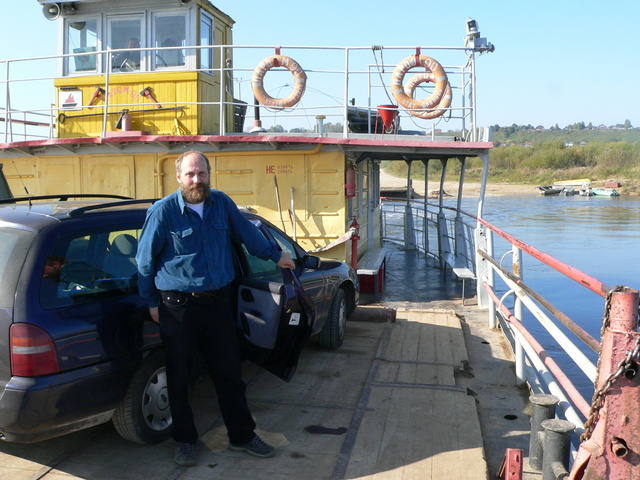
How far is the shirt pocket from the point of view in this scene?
3.79 m

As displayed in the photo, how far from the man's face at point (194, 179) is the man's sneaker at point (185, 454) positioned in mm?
1490

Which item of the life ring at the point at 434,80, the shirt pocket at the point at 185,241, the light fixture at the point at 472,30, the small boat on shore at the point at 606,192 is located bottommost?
the shirt pocket at the point at 185,241

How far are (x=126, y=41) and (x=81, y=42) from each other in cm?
86

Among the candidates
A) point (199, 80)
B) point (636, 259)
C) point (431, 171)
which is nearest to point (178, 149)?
point (199, 80)

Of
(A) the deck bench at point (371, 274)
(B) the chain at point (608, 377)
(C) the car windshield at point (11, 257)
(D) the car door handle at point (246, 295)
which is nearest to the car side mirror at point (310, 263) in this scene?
(D) the car door handle at point (246, 295)

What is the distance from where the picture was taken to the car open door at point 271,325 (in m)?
4.40

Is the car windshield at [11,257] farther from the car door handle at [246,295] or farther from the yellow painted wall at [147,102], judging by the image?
the yellow painted wall at [147,102]

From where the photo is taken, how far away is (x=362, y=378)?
5.64 metres

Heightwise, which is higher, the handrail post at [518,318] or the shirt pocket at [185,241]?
the shirt pocket at [185,241]

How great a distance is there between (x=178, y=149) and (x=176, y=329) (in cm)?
705

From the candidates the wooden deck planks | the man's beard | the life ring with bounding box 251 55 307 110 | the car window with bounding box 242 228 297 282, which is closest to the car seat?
the man's beard

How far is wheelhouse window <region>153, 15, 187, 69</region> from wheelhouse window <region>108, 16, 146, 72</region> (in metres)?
0.27

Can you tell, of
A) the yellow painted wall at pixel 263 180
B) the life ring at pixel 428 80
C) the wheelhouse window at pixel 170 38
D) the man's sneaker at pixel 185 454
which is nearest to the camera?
the man's sneaker at pixel 185 454

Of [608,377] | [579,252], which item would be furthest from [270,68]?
[579,252]
